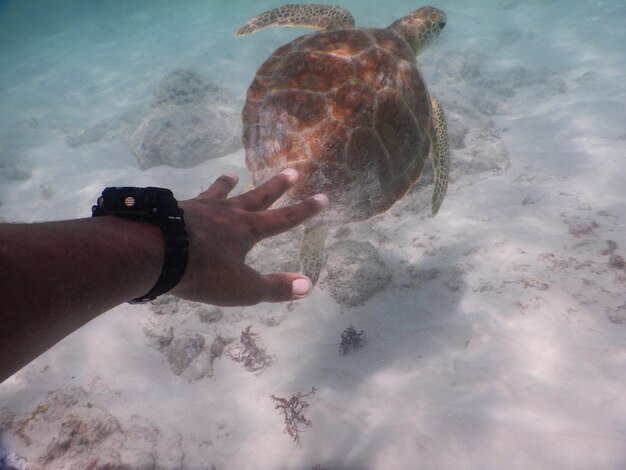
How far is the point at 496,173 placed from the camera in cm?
766

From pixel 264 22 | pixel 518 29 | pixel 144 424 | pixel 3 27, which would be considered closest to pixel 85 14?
pixel 3 27

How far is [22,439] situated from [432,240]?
6062mm

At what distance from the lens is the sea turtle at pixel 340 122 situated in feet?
9.77

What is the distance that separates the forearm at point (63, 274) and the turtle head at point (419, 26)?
15.2ft

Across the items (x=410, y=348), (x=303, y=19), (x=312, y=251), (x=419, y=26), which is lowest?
(x=410, y=348)

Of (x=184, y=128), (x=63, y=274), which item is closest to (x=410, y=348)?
(x=63, y=274)

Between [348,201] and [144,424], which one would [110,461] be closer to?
[144,424]

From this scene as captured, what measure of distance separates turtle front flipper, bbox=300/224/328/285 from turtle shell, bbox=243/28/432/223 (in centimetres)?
37

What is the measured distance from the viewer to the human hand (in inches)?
61.1

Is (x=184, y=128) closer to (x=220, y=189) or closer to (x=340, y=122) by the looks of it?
(x=340, y=122)

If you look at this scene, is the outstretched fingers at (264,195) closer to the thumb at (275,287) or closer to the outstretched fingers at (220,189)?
the outstretched fingers at (220,189)

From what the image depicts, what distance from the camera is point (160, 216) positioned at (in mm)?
1492

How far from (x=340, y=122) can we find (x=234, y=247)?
1.78 metres

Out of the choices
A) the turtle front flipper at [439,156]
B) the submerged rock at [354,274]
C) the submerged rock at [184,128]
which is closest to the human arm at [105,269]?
the turtle front flipper at [439,156]
